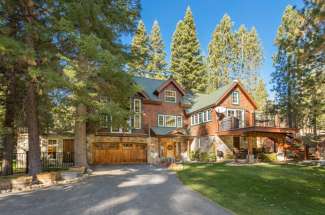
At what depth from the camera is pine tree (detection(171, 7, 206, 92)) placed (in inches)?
1580

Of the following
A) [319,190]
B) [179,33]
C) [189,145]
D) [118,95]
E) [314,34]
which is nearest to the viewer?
[314,34]

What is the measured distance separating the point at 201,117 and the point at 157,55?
21.2 metres

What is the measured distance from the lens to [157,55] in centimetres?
4409

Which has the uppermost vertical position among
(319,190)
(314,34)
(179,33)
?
(179,33)

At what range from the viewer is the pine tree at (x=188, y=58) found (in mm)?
40125

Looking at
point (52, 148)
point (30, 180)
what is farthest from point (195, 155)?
point (30, 180)

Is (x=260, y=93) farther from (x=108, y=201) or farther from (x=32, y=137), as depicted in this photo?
(x=108, y=201)

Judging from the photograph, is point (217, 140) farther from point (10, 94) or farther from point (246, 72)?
point (246, 72)

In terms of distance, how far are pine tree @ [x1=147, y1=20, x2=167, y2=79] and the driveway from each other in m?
32.1

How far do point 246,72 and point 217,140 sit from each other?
22.7 meters

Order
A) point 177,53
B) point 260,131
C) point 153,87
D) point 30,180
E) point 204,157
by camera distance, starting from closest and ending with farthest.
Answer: point 30,180, point 260,131, point 204,157, point 153,87, point 177,53

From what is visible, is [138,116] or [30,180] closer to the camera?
[30,180]

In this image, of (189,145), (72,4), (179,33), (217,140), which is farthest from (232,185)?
(179,33)

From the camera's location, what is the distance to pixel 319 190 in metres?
9.36
